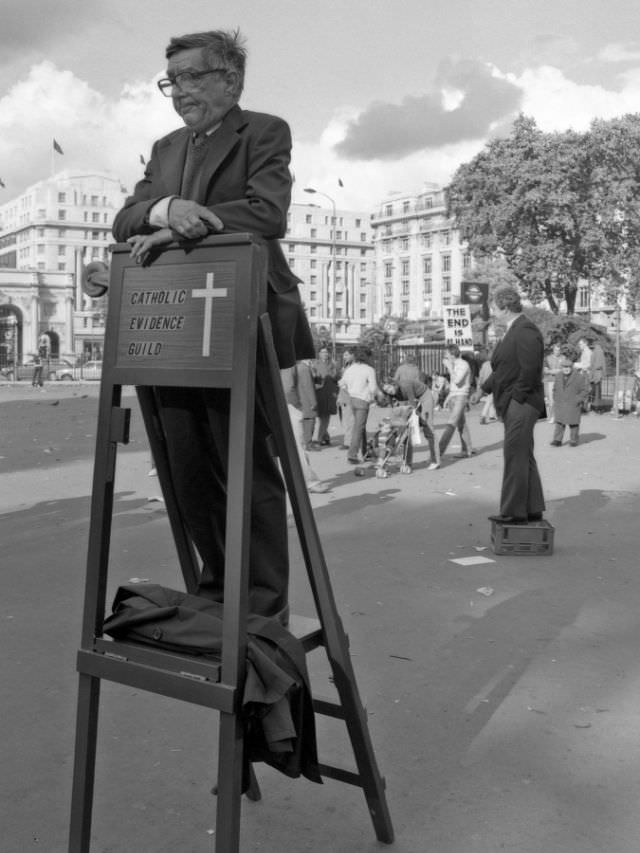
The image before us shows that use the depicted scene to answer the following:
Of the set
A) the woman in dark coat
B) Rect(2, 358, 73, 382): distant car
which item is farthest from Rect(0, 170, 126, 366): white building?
the woman in dark coat

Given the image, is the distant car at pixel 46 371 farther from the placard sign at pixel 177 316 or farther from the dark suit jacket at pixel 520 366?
the placard sign at pixel 177 316

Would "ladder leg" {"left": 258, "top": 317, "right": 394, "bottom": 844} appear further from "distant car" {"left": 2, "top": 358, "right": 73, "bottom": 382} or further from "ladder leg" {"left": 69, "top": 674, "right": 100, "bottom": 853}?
"distant car" {"left": 2, "top": 358, "right": 73, "bottom": 382}

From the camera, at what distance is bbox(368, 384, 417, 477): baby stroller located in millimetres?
13062

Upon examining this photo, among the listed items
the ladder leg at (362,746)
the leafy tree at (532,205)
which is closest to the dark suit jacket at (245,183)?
the ladder leg at (362,746)

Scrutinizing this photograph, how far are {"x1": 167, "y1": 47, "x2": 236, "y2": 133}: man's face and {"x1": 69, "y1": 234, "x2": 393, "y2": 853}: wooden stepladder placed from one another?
0.43m

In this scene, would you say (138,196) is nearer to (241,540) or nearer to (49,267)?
(241,540)

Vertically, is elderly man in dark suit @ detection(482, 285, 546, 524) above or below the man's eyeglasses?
below

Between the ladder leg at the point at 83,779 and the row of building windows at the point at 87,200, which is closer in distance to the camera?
the ladder leg at the point at 83,779

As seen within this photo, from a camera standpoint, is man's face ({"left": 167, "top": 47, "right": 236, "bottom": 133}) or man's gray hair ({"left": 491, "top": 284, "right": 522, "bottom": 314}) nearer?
man's face ({"left": 167, "top": 47, "right": 236, "bottom": 133})

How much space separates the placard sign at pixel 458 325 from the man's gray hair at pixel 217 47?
18785 mm

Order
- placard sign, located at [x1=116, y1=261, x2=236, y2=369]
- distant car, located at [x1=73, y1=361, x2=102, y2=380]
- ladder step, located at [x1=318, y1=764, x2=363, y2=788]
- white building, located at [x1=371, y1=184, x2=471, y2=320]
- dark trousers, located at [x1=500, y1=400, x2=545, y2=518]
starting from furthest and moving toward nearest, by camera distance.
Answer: white building, located at [x1=371, y1=184, x2=471, y2=320], distant car, located at [x1=73, y1=361, x2=102, y2=380], dark trousers, located at [x1=500, y1=400, x2=545, y2=518], ladder step, located at [x1=318, y1=764, x2=363, y2=788], placard sign, located at [x1=116, y1=261, x2=236, y2=369]

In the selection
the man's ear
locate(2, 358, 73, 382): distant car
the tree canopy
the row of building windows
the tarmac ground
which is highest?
the row of building windows

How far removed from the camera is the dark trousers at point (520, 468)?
7688 mm

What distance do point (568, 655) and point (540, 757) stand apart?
1.33 metres
